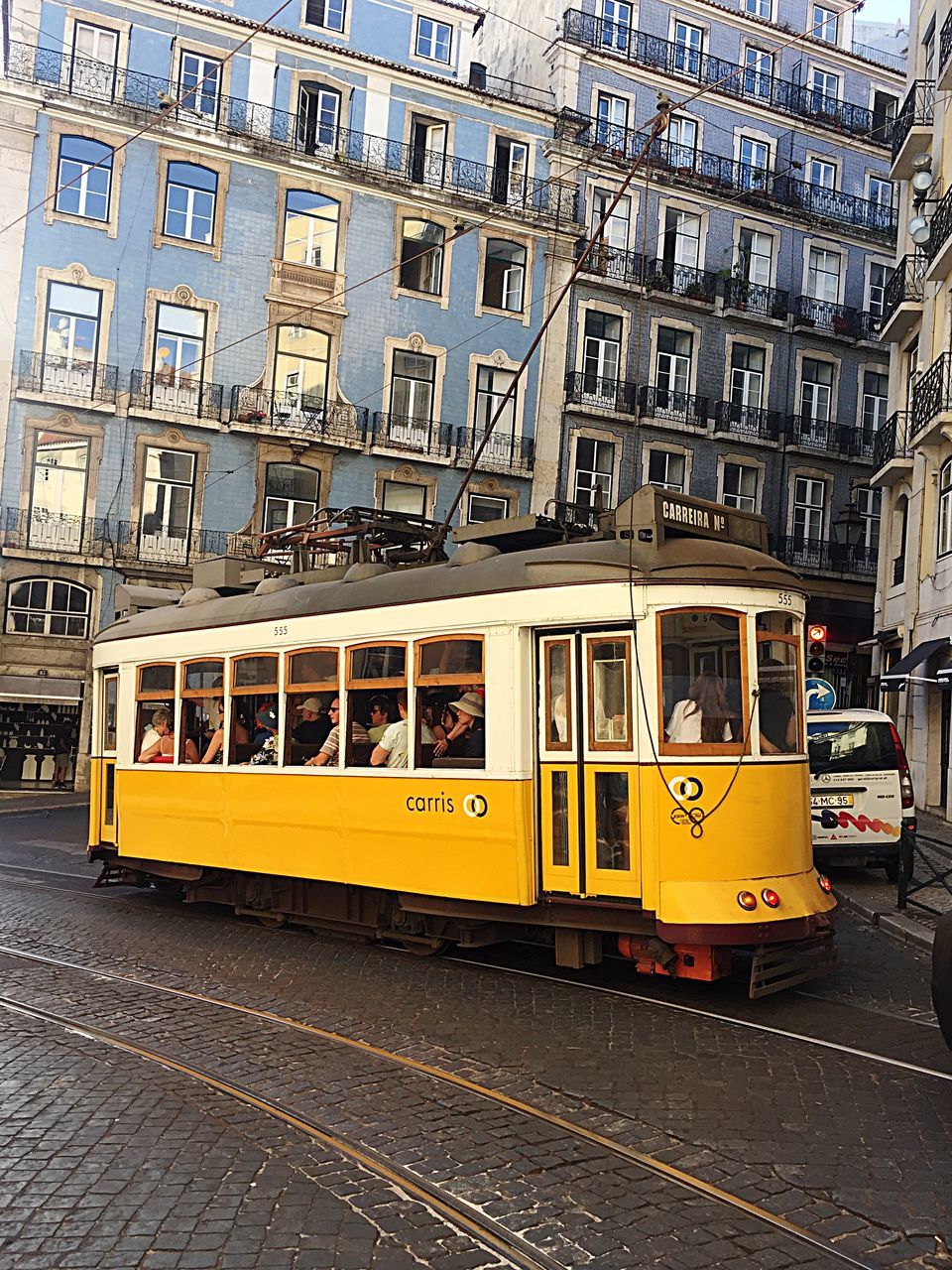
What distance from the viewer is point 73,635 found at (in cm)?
2964

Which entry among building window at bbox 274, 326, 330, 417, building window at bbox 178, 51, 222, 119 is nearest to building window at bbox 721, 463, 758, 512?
building window at bbox 274, 326, 330, 417

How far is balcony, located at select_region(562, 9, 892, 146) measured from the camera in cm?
3612

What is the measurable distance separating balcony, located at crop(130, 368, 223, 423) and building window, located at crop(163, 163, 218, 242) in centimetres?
343

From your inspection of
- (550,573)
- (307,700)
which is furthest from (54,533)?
(550,573)

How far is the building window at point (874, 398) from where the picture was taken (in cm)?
4022

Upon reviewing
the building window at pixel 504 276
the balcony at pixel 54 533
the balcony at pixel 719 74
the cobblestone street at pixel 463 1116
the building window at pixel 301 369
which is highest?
the balcony at pixel 719 74

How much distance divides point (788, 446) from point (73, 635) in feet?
69.8

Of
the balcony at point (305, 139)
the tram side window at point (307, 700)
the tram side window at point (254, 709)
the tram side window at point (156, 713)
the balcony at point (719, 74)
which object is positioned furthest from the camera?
the balcony at point (719, 74)

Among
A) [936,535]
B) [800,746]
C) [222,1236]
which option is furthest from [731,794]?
[936,535]

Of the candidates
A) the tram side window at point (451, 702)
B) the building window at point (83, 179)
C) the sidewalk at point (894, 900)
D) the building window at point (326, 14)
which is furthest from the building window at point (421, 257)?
the tram side window at point (451, 702)

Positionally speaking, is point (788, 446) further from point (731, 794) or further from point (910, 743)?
point (731, 794)

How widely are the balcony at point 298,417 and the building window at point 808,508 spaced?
13.8 metres

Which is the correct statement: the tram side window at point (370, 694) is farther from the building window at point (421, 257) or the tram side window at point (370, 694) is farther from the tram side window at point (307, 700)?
the building window at point (421, 257)

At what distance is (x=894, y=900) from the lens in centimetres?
1357
